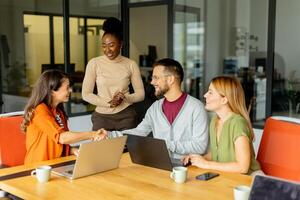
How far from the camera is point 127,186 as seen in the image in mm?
1802

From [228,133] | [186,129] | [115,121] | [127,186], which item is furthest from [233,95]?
[115,121]

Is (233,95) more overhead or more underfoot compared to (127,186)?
more overhead

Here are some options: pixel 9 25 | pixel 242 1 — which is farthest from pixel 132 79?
pixel 242 1

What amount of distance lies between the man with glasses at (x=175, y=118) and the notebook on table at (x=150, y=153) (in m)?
0.21

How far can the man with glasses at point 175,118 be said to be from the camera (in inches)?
93.3

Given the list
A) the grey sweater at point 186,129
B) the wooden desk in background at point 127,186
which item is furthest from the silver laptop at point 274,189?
the grey sweater at point 186,129

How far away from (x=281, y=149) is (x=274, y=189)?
114 centimetres

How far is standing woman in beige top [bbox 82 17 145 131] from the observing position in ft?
10.8

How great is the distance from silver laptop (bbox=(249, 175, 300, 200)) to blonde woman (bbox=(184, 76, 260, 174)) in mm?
862

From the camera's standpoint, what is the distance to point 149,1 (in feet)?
18.9

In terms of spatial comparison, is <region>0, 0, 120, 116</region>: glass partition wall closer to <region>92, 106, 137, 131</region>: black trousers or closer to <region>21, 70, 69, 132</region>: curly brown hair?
<region>92, 106, 137, 131</region>: black trousers

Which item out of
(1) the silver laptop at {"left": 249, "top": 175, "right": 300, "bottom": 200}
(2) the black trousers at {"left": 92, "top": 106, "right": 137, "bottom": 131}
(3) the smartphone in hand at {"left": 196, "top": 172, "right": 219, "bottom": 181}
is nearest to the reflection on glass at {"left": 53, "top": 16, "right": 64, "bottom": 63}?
(2) the black trousers at {"left": 92, "top": 106, "right": 137, "bottom": 131}

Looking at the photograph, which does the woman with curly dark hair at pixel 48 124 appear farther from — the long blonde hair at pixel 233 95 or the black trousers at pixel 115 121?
the black trousers at pixel 115 121

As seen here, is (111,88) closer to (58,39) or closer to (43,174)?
(43,174)
